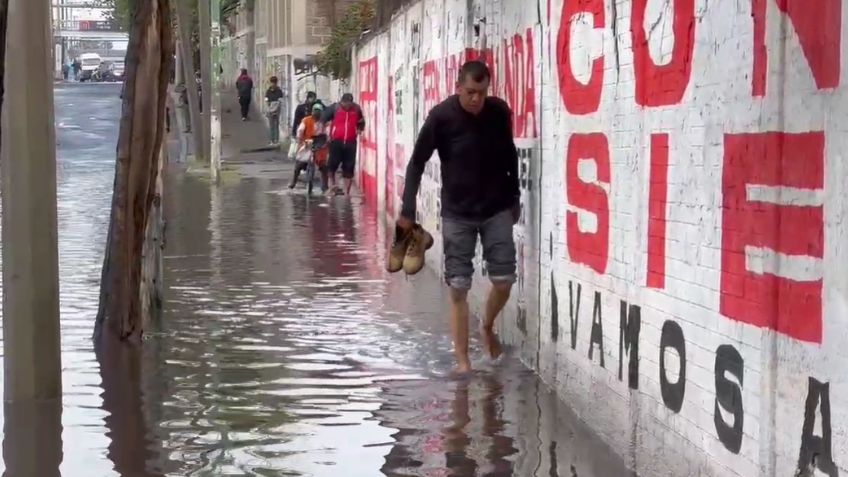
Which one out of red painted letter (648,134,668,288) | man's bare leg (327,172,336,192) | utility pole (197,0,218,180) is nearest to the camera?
red painted letter (648,134,668,288)

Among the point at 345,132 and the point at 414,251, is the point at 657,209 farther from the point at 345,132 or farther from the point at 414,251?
the point at 345,132

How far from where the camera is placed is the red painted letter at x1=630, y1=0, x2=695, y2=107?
18.6 feet

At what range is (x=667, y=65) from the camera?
19.5 feet

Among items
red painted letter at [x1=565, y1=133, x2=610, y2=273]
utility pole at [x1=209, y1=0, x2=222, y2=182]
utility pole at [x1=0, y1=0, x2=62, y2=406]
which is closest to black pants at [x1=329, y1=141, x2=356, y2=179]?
utility pole at [x1=209, y1=0, x2=222, y2=182]

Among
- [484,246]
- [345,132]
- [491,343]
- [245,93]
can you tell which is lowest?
[491,343]

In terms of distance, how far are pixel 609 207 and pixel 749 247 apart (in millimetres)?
1936

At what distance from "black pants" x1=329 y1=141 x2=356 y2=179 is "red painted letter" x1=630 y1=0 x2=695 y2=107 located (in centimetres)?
1614

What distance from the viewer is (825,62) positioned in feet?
14.2

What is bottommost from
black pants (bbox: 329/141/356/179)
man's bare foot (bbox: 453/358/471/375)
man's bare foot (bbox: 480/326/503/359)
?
man's bare foot (bbox: 453/358/471/375)

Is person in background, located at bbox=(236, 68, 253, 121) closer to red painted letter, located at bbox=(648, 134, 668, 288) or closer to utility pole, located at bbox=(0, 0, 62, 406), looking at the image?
utility pole, located at bbox=(0, 0, 62, 406)

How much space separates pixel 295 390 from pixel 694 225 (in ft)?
10.9

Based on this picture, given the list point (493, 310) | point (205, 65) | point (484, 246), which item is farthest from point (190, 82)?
point (484, 246)

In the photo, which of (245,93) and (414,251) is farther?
(245,93)

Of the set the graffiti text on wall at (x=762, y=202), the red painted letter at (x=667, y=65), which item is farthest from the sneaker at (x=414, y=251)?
the red painted letter at (x=667, y=65)
